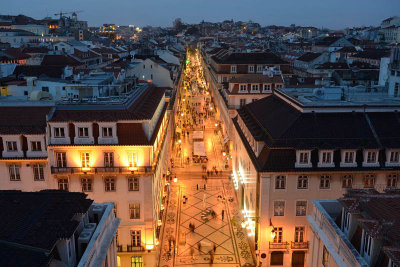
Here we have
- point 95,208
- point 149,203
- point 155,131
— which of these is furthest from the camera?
point 155,131

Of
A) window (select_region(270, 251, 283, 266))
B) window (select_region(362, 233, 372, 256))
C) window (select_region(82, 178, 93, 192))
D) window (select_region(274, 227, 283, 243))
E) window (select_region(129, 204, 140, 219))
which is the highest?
window (select_region(362, 233, 372, 256))

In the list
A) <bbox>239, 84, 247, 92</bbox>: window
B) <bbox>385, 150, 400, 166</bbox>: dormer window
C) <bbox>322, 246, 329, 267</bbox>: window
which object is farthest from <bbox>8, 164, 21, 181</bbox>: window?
<bbox>239, 84, 247, 92</bbox>: window

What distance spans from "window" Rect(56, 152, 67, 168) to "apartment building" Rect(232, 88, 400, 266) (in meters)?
18.4

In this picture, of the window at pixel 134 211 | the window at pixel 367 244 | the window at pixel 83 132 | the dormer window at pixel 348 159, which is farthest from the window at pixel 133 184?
the window at pixel 367 244

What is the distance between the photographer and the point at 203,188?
2400 inches

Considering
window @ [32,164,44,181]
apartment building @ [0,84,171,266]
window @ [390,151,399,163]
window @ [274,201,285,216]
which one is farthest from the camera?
window @ [32,164,44,181]

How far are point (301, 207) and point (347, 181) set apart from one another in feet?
16.0

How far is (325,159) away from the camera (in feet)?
123

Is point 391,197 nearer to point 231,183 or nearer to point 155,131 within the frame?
point 155,131

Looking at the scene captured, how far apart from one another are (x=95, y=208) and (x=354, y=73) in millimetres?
66794

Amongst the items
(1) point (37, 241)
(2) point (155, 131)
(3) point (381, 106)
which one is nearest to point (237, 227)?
(2) point (155, 131)

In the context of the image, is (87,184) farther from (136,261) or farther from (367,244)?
(367,244)

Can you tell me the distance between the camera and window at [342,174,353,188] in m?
38.2

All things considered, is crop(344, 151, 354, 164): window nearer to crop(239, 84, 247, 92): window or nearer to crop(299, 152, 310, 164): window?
crop(299, 152, 310, 164): window
